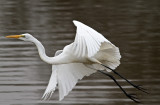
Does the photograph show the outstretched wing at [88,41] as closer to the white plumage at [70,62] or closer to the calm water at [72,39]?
the white plumage at [70,62]

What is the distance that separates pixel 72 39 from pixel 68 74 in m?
3.97

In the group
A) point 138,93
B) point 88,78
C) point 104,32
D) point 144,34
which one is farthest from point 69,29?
point 138,93

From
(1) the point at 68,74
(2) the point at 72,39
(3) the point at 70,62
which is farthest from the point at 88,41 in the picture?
(2) the point at 72,39

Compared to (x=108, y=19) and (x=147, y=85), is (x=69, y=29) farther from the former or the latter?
(x=147, y=85)

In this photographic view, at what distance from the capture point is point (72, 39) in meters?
10.5

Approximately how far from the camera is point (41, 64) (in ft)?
30.2

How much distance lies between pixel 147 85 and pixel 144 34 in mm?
2801

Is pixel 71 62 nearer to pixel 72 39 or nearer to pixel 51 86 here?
pixel 51 86

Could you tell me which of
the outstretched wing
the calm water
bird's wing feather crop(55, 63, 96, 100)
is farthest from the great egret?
the calm water

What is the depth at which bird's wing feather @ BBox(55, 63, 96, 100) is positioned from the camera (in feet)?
21.1

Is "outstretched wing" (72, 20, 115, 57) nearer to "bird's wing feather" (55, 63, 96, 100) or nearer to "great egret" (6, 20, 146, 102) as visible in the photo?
"great egret" (6, 20, 146, 102)

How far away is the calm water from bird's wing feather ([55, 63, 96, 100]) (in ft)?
3.08

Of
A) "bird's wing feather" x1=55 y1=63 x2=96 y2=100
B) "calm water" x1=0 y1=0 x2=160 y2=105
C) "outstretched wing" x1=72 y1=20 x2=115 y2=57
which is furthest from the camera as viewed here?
"calm water" x1=0 y1=0 x2=160 y2=105

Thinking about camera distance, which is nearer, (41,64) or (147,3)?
(41,64)
